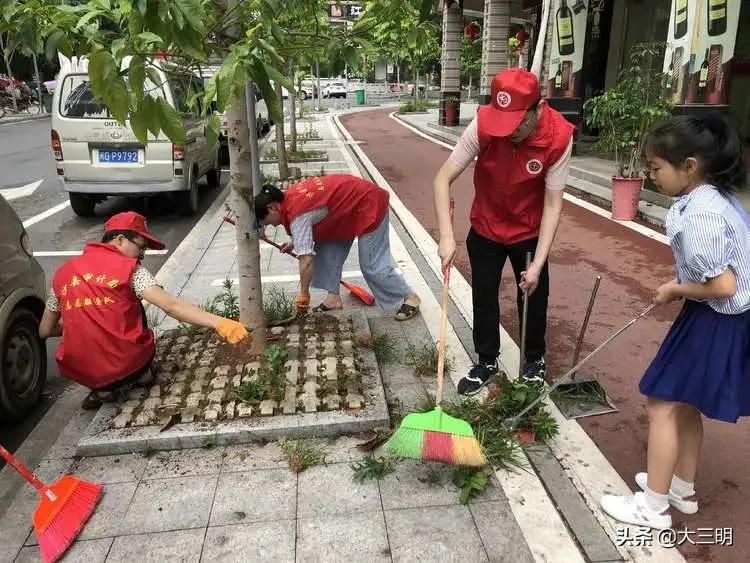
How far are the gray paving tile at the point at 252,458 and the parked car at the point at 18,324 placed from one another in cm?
135

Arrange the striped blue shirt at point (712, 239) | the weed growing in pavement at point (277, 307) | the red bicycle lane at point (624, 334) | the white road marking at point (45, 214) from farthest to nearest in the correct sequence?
the white road marking at point (45, 214), the weed growing in pavement at point (277, 307), the red bicycle lane at point (624, 334), the striped blue shirt at point (712, 239)

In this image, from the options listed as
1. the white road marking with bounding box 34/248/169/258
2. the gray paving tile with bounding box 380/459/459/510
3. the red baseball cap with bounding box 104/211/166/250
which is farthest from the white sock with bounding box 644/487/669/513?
the white road marking with bounding box 34/248/169/258

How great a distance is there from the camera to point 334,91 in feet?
142

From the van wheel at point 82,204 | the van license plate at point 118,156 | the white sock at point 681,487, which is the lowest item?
the white sock at point 681,487

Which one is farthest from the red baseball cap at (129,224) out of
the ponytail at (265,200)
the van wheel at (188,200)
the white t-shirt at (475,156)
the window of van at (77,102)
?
the van wheel at (188,200)

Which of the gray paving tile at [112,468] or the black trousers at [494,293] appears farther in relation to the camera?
the black trousers at [494,293]

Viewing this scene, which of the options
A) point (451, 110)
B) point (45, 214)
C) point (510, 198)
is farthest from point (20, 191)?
point (451, 110)

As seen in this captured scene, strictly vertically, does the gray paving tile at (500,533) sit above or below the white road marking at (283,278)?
below

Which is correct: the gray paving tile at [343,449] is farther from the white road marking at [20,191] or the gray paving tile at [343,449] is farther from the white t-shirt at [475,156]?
the white road marking at [20,191]

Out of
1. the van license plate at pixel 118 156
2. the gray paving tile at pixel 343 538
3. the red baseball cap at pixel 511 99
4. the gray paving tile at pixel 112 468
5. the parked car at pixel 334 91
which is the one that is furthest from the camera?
the parked car at pixel 334 91

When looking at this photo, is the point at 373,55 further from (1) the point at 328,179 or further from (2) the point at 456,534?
(2) the point at 456,534

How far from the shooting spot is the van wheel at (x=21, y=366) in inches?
127

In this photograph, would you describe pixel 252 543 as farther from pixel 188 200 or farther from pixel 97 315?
pixel 188 200

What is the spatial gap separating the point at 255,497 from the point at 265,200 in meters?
1.80
